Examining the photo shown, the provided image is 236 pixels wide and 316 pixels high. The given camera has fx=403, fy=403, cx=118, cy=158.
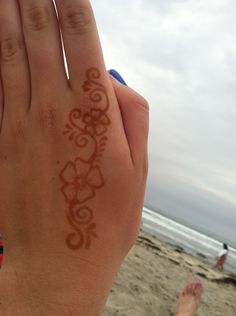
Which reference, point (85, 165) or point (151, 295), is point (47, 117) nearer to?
point (85, 165)

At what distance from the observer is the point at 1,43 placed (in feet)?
3.21

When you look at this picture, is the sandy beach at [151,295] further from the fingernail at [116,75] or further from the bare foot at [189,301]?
the fingernail at [116,75]

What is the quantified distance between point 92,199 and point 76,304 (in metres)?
0.22

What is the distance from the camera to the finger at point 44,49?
0.92 metres

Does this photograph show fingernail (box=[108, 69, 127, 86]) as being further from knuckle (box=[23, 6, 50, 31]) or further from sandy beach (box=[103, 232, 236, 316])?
sandy beach (box=[103, 232, 236, 316])

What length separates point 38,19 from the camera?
924 mm

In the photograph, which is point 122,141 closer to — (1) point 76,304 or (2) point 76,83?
(2) point 76,83

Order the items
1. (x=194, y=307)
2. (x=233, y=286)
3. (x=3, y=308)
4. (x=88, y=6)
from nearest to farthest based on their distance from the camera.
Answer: (x=3, y=308) < (x=88, y=6) < (x=194, y=307) < (x=233, y=286)

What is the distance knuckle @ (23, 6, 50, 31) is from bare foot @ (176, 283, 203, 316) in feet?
14.1

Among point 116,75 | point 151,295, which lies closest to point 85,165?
point 116,75

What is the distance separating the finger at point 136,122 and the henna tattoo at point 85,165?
1.8 inches

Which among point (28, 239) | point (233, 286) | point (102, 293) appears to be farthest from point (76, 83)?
point (233, 286)

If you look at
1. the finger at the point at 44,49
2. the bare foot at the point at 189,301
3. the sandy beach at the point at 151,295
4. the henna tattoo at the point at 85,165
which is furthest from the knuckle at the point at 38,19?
the bare foot at the point at 189,301

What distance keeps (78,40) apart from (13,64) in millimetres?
175
